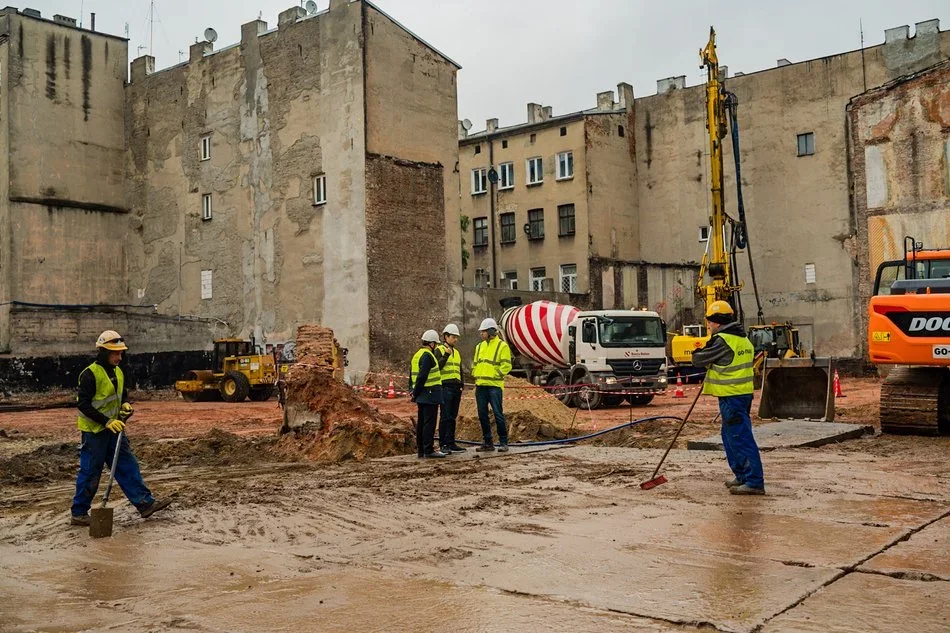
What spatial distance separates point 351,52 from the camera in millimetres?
32438

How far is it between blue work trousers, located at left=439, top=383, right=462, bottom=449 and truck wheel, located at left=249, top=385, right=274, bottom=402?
1782cm

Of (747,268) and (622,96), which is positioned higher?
(622,96)

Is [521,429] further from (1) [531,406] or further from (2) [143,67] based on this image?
(2) [143,67]

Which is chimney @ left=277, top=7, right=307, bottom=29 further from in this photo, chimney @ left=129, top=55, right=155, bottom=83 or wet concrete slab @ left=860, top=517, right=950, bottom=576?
wet concrete slab @ left=860, top=517, right=950, bottom=576

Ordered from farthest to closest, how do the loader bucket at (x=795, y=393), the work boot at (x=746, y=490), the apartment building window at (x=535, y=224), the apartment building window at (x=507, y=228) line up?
the apartment building window at (x=507, y=228), the apartment building window at (x=535, y=224), the loader bucket at (x=795, y=393), the work boot at (x=746, y=490)

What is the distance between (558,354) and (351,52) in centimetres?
1309

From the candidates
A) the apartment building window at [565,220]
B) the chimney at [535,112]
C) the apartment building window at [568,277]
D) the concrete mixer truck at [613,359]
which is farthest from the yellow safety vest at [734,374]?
the chimney at [535,112]

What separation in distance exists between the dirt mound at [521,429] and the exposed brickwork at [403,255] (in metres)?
15.4

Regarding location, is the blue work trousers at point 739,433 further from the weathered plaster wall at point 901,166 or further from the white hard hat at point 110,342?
the weathered plaster wall at point 901,166

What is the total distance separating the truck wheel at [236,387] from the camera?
29.9m

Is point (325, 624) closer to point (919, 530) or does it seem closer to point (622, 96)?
point (919, 530)

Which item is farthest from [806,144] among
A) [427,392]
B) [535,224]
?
[427,392]

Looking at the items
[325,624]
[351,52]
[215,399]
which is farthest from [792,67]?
[325,624]

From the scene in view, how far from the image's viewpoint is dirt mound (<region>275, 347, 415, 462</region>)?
45.6 ft
